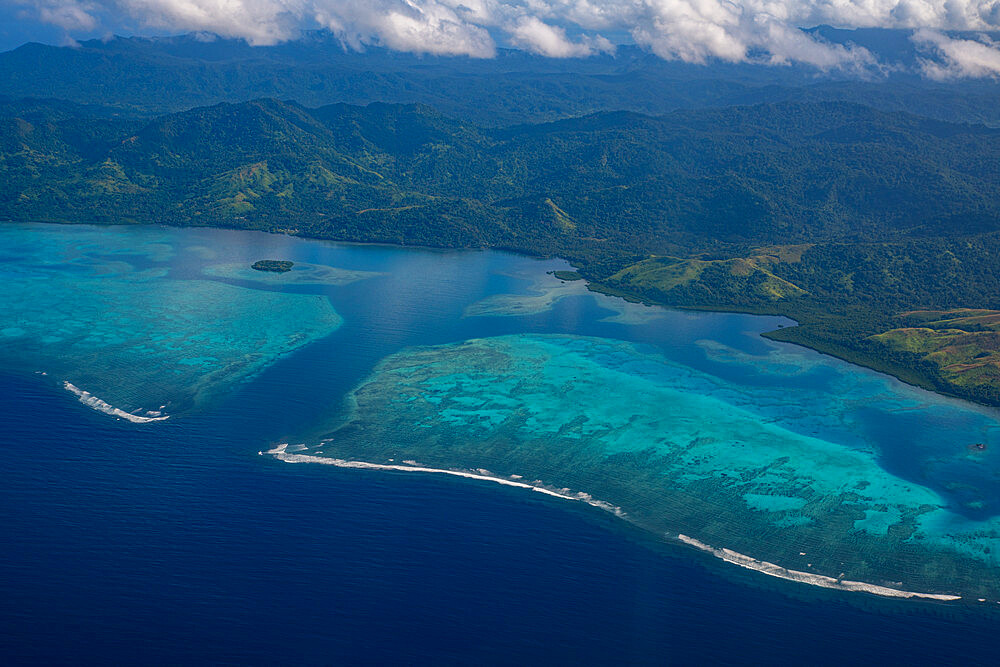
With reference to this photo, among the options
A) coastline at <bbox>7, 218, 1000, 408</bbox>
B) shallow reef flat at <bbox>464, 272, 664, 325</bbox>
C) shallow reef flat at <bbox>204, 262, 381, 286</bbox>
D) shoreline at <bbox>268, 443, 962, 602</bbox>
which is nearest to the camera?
shoreline at <bbox>268, 443, 962, 602</bbox>

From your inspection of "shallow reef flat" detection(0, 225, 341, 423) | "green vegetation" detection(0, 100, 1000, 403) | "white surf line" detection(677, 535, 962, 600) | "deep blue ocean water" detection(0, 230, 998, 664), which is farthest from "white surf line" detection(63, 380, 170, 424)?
"green vegetation" detection(0, 100, 1000, 403)

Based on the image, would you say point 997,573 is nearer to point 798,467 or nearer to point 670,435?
point 798,467

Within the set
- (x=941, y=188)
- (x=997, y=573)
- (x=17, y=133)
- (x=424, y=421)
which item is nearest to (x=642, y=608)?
(x=997, y=573)

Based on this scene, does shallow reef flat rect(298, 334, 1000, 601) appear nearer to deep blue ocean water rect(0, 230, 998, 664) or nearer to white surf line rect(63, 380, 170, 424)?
deep blue ocean water rect(0, 230, 998, 664)

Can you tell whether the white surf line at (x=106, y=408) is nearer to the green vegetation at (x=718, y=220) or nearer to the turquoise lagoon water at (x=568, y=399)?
the turquoise lagoon water at (x=568, y=399)

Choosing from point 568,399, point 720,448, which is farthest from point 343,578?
point 568,399

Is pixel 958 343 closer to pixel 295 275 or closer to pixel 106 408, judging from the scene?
pixel 106 408

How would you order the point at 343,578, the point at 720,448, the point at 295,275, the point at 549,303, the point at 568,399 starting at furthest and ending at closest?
the point at 295,275 < the point at 549,303 < the point at 568,399 < the point at 720,448 < the point at 343,578
